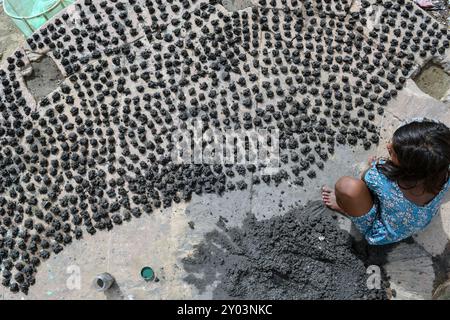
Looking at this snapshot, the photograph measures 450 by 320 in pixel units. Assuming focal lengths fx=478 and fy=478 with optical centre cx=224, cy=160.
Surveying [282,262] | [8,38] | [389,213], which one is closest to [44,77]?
[8,38]

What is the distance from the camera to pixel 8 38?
5402 mm

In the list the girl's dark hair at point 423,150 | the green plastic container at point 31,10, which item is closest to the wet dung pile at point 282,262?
the girl's dark hair at point 423,150

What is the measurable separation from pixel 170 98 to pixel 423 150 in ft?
6.66

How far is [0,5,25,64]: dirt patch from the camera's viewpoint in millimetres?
5312

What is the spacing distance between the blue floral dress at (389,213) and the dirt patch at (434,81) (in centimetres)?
148

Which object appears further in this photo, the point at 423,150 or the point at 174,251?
the point at 174,251

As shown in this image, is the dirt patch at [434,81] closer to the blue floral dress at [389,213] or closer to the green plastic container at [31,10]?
the blue floral dress at [389,213]

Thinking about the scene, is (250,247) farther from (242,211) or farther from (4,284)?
(4,284)

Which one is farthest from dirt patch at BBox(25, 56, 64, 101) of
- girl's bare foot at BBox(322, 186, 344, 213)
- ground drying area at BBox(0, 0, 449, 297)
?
girl's bare foot at BBox(322, 186, 344, 213)

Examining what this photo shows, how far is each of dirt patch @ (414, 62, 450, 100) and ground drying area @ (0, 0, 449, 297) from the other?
0.57ft

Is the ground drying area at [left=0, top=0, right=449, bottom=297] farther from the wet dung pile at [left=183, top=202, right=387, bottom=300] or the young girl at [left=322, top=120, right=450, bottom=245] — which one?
the young girl at [left=322, top=120, right=450, bottom=245]

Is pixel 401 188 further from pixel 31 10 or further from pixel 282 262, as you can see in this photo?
pixel 31 10
